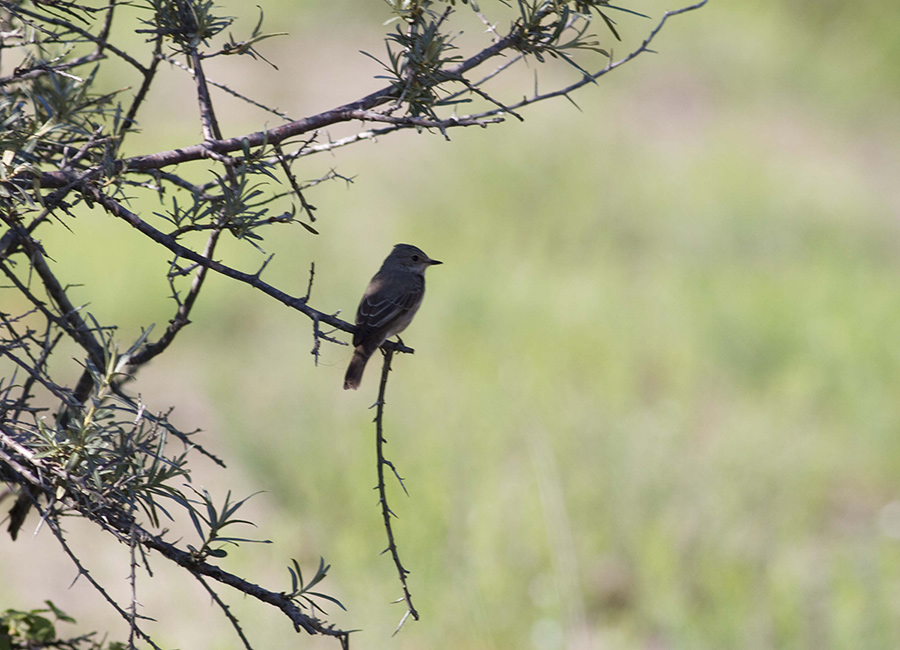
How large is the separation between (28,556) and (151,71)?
15.2 ft

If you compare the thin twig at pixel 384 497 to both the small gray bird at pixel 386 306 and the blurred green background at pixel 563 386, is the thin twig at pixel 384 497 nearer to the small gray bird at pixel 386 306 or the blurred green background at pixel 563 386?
the small gray bird at pixel 386 306

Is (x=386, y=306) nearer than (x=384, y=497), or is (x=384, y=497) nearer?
(x=384, y=497)

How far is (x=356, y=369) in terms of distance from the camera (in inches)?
157

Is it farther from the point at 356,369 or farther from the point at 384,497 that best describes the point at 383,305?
the point at 384,497

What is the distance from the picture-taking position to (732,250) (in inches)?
416

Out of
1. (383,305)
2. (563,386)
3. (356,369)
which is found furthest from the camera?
(563,386)

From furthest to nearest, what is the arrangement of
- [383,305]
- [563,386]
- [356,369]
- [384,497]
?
[563,386]
[383,305]
[356,369]
[384,497]

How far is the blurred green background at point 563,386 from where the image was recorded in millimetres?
5340

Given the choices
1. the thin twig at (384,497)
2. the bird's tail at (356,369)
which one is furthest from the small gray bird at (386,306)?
the thin twig at (384,497)

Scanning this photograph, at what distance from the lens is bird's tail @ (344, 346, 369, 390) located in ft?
12.9

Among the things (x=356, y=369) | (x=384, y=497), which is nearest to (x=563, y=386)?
(x=356, y=369)

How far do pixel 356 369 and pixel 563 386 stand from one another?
3.54 metres

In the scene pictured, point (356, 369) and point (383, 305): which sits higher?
point (383, 305)

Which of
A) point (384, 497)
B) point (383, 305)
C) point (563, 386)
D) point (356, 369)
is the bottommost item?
point (384, 497)
